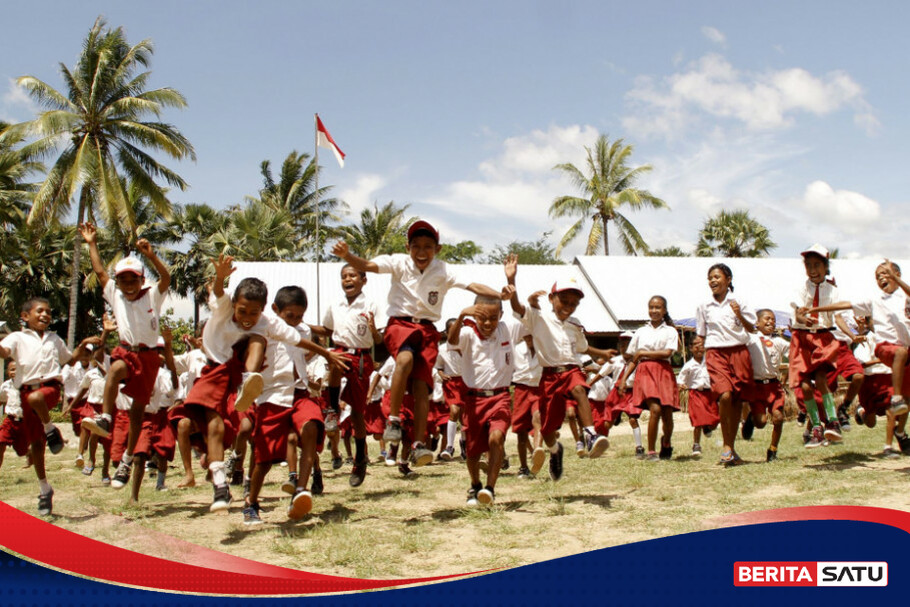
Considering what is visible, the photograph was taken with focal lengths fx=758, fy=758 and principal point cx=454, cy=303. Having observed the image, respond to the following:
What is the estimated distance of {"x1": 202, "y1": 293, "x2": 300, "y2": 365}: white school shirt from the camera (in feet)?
19.9

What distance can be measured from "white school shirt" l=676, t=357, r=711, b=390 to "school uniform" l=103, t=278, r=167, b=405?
718cm

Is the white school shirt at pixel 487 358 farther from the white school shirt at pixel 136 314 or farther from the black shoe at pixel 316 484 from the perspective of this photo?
the white school shirt at pixel 136 314

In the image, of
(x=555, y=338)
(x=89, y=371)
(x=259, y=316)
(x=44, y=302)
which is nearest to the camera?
(x=259, y=316)

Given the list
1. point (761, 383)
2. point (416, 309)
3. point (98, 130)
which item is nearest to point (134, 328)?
point (416, 309)

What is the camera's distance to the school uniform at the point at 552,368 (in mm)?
7078

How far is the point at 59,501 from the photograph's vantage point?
7801 mm

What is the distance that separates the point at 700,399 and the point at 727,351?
216 cm

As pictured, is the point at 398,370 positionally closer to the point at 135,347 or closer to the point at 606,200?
the point at 135,347

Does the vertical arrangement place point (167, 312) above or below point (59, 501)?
above

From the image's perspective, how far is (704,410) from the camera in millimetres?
10148

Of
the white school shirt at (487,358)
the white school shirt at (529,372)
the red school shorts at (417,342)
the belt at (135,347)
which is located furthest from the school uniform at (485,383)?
the belt at (135,347)

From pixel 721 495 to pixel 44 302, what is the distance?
6.70 meters

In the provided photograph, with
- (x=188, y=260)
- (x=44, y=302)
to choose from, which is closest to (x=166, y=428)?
(x=44, y=302)

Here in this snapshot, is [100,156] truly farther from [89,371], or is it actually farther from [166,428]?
[166,428]
